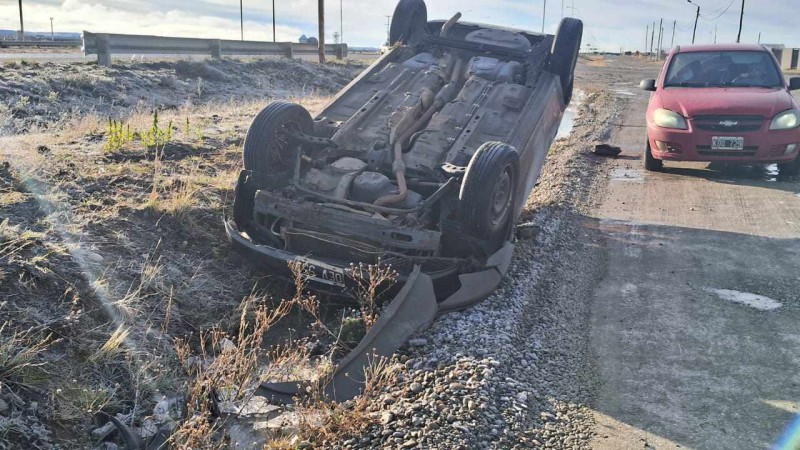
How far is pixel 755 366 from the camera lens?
173 inches

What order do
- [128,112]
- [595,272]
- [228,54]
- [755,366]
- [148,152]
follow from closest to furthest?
[755,366]
[595,272]
[148,152]
[128,112]
[228,54]

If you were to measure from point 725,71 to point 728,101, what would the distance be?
3.90ft

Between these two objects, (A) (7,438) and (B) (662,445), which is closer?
(A) (7,438)

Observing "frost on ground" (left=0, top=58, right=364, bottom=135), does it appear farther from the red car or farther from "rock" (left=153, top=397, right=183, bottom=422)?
the red car

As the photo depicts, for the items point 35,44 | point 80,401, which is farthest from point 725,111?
point 35,44

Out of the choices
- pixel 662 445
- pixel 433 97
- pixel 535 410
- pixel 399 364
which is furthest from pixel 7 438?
pixel 433 97

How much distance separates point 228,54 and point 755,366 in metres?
20.6

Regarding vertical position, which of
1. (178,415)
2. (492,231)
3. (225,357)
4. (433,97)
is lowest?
(178,415)

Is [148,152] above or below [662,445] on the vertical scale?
above

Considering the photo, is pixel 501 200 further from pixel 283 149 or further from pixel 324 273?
pixel 283 149

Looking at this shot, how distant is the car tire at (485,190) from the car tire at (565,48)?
2494 millimetres

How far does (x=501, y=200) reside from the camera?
5.68 m

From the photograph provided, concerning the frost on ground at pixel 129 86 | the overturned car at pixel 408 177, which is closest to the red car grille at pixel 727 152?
the overturned car at pixel 408 177

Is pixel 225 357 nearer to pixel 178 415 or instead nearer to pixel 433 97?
pixel 178 415
